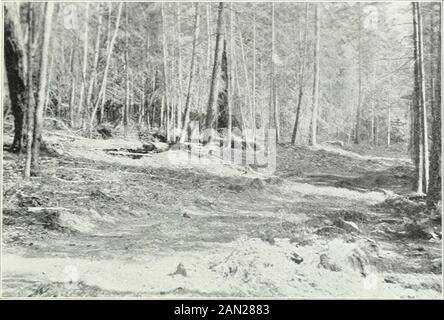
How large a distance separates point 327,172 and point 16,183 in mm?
6290

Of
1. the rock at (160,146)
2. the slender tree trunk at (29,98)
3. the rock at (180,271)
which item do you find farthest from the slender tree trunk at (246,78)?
the rock at (180,271)

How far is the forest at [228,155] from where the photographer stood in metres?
6.54

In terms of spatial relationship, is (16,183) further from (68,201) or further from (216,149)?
(216,149)

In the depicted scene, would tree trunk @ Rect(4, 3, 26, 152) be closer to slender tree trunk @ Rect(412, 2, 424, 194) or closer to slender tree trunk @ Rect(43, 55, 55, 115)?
slender tree trunk @ Rect(43, 55, 55, 115)

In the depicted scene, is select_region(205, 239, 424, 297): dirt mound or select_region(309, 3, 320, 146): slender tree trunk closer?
select_region(205, 239, 424, 297): dirt mound

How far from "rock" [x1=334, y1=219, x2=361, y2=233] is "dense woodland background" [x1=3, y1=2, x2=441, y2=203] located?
185 cm

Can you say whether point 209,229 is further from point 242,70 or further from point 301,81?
point 242,70

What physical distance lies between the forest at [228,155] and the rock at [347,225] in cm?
4

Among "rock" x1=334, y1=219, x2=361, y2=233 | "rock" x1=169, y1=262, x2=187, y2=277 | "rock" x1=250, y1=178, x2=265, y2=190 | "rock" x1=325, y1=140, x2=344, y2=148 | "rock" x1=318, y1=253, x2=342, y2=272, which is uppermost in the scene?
"rock" x1=325, y1=140, x2=344, y2=148

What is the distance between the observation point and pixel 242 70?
14.9 metres

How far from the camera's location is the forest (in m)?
6.54

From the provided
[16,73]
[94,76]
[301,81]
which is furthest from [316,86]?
[16,73]

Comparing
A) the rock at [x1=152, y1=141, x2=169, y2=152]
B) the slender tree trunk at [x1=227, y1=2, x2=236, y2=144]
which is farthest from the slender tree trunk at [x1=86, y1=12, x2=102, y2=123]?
the slender tree trunk at [x1=227, y1=2, x2=236, y2=144]

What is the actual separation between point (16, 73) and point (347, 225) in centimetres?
660
